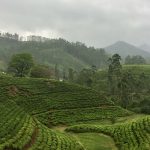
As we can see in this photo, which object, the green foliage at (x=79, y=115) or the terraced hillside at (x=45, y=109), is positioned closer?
the terraced hillside at (x=45, y=109)

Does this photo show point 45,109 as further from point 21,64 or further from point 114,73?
point 114,73

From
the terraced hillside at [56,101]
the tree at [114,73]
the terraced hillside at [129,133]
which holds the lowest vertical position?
the terraced hillside at [129,133]

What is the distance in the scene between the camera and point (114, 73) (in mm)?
151625

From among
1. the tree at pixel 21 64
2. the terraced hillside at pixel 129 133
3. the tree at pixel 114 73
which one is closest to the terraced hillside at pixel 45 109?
the terraced hillside at pixel 129 133

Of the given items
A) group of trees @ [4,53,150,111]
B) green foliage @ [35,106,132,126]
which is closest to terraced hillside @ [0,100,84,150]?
green foliage @ [35,106,132,126]

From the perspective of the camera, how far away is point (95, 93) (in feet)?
328

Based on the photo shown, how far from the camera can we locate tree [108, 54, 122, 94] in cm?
14412

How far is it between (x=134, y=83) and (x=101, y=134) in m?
83.9

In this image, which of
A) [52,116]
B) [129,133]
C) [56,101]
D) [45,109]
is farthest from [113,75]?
[129,133]

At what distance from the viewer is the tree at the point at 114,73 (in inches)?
5674

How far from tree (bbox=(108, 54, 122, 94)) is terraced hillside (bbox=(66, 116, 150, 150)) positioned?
74457 millimetres

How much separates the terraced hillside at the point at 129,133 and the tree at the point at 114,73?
2931 inches

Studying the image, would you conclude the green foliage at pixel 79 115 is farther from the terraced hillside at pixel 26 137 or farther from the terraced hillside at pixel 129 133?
the terraced hillside at pixel 26 137

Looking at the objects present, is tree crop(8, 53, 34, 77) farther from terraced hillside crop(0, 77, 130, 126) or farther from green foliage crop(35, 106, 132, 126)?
green foliage crop(35, 106, 132, 126)
